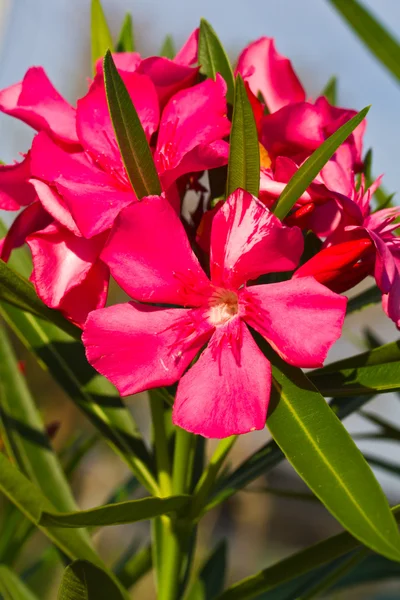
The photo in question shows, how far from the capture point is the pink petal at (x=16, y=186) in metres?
0.66

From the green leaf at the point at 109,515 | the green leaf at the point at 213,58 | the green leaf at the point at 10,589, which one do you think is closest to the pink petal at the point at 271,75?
the green leaf at the point at 213,58

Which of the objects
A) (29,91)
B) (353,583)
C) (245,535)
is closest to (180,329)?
(29,91)

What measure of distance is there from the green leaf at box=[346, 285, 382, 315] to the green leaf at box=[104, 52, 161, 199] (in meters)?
0.37

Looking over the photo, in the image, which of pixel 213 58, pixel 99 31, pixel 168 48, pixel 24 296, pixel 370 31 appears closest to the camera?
pixel 370 31

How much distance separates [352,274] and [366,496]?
189 mm

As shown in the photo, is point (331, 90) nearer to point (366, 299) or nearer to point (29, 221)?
point (366, 299)

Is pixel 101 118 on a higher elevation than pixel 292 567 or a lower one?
higher

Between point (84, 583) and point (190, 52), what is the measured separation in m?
0.60

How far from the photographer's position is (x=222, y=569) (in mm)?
1183

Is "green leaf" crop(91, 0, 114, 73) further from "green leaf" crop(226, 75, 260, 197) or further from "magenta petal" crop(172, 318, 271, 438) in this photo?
"magenta petal" crop(172, 318, 271, 438)

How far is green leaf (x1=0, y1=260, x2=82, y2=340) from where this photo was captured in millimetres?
650

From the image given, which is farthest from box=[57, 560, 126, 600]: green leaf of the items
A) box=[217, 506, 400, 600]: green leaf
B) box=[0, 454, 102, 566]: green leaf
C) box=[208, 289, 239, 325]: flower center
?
box=[208, 289, 239, 325]: flower center

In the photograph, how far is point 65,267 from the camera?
615mm

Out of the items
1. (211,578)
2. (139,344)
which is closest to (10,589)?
(211,578)
